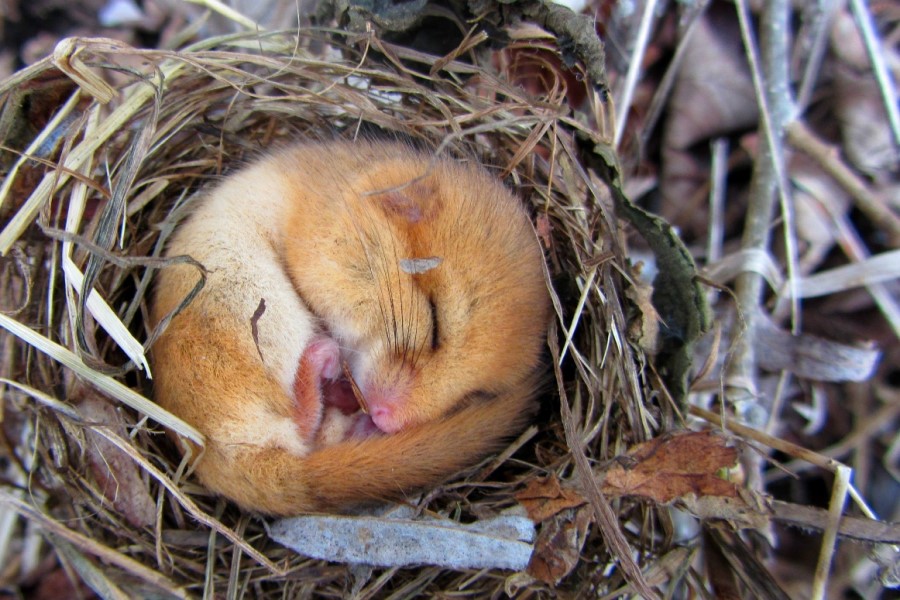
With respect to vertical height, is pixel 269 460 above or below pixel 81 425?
below

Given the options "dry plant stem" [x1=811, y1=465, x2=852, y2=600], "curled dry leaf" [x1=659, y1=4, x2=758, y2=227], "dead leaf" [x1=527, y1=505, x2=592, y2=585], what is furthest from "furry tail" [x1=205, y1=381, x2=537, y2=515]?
"curled dry leaf" [x1=659, y1=4, x2=758, y2=227]

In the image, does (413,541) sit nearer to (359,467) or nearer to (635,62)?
(359,467)

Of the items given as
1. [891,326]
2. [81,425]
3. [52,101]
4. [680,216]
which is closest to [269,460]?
[81,425]

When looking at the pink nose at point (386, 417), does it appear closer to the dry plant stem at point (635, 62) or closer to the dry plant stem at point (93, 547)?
the dry plant stem at point (93, 547)

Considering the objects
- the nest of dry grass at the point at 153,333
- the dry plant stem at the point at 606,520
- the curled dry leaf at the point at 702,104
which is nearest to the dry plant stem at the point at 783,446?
the nest of dry grass at the point at 153,333

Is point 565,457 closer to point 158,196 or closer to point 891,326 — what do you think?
point 891,326

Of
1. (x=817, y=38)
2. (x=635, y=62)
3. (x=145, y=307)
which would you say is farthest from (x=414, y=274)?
(x=817, y=38)
